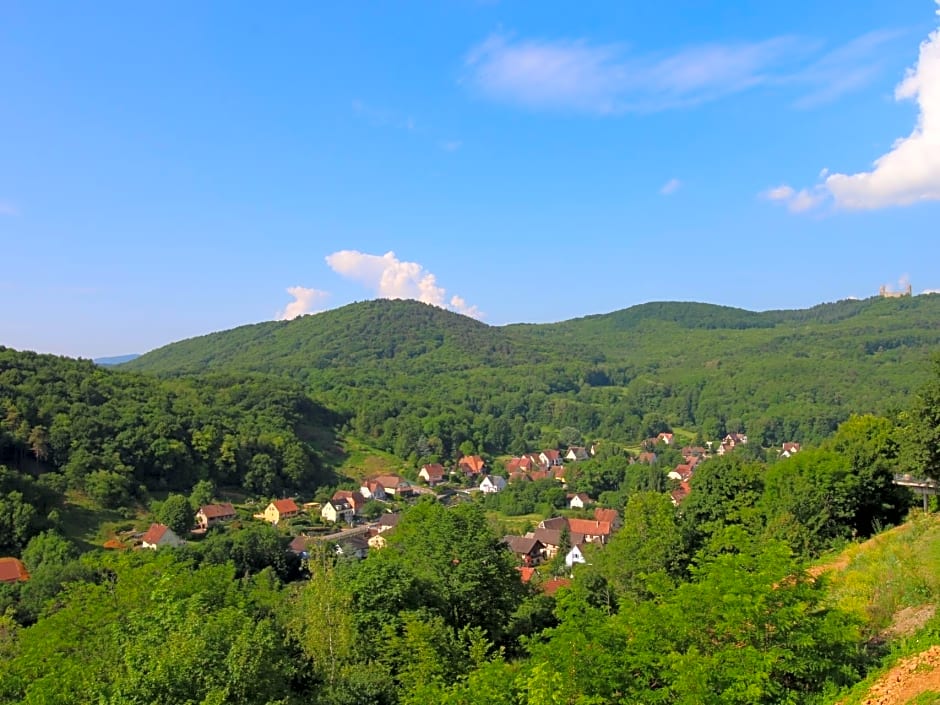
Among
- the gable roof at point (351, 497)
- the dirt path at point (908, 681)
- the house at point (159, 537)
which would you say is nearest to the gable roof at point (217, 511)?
the house at point (159, 537)

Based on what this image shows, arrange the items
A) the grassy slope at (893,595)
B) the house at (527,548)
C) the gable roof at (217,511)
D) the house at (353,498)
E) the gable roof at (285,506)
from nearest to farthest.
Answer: the grassy slope at (893,595) → the house at (527,548) → the gable roof at (217,511) → the gable roof at (285,506) → the house at (353,498)

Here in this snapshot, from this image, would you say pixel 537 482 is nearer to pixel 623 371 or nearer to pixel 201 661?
pixel 201 661

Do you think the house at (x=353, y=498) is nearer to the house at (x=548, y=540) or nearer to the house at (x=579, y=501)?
the house at (x=548, y=540)

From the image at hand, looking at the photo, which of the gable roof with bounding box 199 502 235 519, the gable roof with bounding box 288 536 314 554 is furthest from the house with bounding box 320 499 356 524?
the gable roof with bounding box 288 536 314 554

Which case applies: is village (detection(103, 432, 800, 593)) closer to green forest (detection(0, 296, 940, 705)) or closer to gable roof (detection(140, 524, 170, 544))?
gable roof (detection(140, 524, 170, 544))

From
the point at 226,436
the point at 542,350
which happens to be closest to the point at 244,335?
the point at 542,350

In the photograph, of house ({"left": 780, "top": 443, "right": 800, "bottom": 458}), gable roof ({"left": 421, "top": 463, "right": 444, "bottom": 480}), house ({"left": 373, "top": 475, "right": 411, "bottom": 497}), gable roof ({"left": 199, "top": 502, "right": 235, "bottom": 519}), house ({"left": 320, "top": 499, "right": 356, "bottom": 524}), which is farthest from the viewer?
house ({"left": 780, "top": 443, "right": 800, "bottom": 458})
